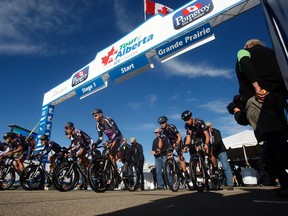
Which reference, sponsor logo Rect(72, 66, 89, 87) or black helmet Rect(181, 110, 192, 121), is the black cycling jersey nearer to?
black helmet Rect(181, 110, 192, 121)

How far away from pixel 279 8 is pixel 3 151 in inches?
393

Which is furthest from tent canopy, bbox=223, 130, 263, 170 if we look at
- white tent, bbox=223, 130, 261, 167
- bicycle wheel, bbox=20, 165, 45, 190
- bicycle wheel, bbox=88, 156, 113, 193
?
bicycle wheel, bbox=20, 165, 45, 190

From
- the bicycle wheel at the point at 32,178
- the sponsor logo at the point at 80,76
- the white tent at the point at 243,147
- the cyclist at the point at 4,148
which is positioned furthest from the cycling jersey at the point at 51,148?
the white tent at the point at 243,147

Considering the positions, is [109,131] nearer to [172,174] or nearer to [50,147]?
[172,174]

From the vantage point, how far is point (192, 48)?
9336mm

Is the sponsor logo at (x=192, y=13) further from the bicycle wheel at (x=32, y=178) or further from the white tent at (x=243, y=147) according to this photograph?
the bicycle wheel at (x=32, y=178)

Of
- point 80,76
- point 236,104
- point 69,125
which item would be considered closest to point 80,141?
point 69,125

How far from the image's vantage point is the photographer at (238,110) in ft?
9.91

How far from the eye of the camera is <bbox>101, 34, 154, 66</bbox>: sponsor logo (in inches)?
460

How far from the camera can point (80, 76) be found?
15.2 m

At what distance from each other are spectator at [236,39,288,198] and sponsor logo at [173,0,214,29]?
23.3 feet

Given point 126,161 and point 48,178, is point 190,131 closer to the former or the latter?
point 126,161

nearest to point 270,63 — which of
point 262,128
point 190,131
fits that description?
point 262,128

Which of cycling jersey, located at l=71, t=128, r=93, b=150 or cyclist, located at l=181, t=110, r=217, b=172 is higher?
cycling jersey, located at l=71, t=128, r=93, b=150
